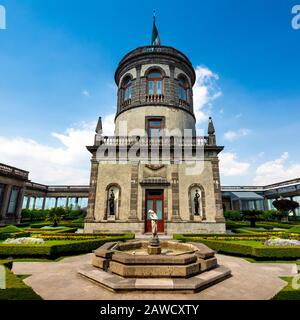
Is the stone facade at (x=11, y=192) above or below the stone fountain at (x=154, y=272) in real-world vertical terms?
above

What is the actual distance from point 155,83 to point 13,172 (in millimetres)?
21681

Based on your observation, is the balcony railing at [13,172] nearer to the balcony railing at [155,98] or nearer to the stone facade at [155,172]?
the stone facade at [155,172]

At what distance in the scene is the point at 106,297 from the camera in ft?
16.4

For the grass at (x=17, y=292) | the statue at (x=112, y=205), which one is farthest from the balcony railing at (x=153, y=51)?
the grass at (x=17, y=292)

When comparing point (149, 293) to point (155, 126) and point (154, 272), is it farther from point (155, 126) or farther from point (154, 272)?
point (155, 126)

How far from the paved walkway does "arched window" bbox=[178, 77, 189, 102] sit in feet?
57.4

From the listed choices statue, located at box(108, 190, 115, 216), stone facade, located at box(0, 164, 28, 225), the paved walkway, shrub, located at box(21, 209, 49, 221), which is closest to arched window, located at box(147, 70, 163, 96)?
statue, located at box(108, 190, 115, 216)

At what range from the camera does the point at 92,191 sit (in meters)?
17.2

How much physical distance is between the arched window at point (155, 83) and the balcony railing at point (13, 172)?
20.1 metres

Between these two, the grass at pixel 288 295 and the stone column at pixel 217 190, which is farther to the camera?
the stone column at pixel 217 190

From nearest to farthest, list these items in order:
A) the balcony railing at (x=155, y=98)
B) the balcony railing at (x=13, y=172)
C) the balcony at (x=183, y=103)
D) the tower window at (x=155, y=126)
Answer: the tower window at (x=155, y=126) → the balcony railing at (x=155, y=98) → the balcony at (x=183, y=103) → the balcony railing at (x=13, y=172)

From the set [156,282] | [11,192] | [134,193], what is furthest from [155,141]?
[11,192]

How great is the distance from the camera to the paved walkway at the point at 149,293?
5.10m
